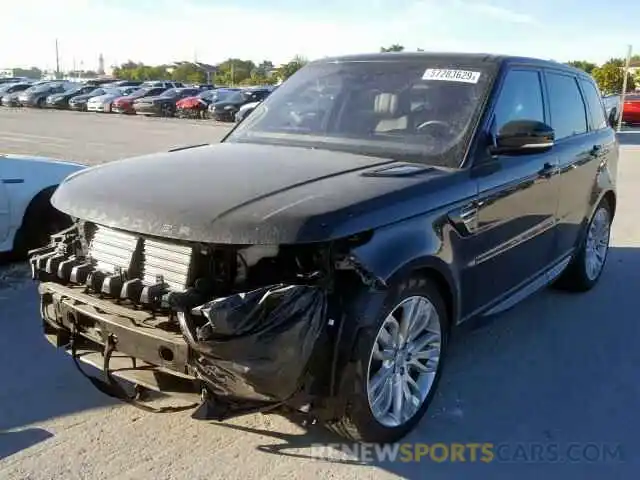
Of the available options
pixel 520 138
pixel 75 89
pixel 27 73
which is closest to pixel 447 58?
pixel 520 138

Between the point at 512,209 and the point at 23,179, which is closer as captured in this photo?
the point at 512,209

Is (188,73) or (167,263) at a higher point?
(188,73)

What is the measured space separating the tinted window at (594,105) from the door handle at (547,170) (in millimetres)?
1314

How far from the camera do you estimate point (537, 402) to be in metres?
3.83

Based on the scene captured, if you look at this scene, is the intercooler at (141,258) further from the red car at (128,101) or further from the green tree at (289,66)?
the green tree at (289,66)

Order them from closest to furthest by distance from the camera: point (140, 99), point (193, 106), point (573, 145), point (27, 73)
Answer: point (573, 145)
point (193, 106)
point (140, 99)
point (27, 73)

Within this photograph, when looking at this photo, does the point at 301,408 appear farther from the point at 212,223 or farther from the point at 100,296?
the point at 100,296

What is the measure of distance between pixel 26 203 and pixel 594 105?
4925mm

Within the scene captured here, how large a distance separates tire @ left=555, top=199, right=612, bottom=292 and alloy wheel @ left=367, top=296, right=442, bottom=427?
2.51 meters

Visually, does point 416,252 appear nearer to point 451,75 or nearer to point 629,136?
point 451,75

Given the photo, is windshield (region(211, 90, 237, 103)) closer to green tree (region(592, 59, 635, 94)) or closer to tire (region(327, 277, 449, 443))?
green tree (region(592, 59, 635, 94))

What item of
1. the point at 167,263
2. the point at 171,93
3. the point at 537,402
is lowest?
the point at 537,402

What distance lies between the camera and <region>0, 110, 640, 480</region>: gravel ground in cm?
314

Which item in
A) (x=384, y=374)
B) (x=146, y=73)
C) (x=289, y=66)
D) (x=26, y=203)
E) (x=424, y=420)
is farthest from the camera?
(x=146, y=73)
